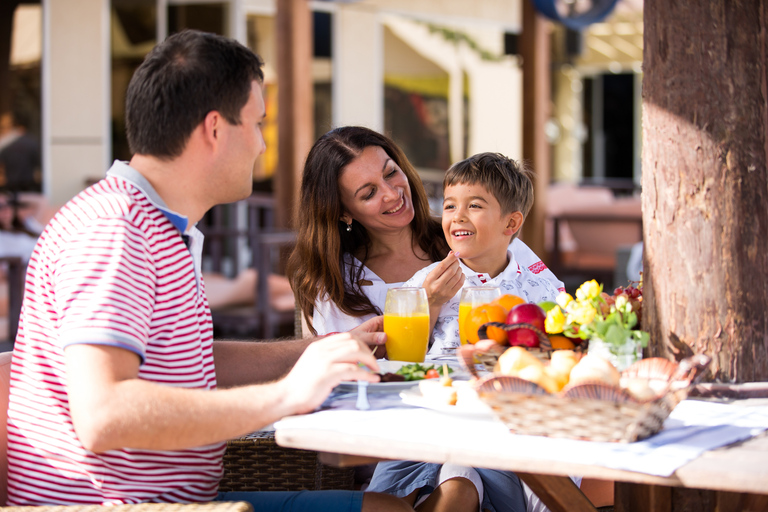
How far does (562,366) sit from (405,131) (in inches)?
380

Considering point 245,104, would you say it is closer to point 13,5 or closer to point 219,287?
point 219,287

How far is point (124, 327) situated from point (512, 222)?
5.12ft

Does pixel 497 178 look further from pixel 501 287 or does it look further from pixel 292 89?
pixel 292 89

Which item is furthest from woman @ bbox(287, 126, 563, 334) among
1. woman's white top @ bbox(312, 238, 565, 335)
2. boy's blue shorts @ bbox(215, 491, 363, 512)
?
boy's blue shorts @ bbox(215, 491, 363, 512)

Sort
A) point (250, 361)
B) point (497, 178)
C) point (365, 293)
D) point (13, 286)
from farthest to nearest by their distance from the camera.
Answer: point (13, 286), point (365, 293), point (497, 178), point (250, 361)

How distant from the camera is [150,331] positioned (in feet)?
4.79

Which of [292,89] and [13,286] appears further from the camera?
[292,89]

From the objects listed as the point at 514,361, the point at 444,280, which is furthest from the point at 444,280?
the point at 514,361

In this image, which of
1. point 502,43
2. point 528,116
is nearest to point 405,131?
point 502,43

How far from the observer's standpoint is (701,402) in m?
1.53

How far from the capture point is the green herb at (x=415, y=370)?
1706mm

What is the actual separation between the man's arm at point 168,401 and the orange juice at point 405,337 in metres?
0.53

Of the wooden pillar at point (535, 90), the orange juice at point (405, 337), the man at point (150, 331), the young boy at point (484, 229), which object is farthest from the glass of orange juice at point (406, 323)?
the wooden pillar at point (535, 90)

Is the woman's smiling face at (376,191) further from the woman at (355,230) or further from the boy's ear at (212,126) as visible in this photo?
the boy's ear at (212,126)
